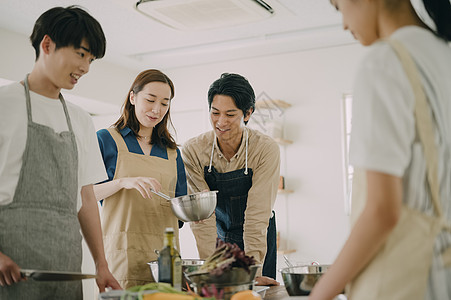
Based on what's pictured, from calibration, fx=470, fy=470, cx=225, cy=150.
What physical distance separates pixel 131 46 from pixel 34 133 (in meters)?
3.67

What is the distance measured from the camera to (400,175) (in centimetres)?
90

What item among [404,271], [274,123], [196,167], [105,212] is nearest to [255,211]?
[196,167]

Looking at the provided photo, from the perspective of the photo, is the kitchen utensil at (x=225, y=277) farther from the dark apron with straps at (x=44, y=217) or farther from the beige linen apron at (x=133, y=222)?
the beige linen apron at (x=133, y=222)

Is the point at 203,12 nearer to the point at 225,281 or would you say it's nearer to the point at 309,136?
the point at 309,136

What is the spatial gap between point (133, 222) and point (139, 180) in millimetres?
259

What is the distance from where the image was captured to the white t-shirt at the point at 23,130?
141cm

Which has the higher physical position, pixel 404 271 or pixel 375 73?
pixel 375 73

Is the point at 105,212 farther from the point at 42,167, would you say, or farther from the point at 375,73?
the point at 375,73

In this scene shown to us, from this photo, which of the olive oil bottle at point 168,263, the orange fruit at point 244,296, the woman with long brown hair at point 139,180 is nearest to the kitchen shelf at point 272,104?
the woman with long brown hair at point 139,180

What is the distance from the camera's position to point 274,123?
16.2 feet

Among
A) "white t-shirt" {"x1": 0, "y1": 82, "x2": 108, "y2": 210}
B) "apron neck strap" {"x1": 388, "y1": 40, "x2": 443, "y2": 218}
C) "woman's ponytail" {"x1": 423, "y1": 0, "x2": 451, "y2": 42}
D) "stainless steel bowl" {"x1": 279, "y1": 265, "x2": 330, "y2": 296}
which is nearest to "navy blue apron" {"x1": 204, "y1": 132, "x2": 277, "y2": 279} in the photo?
"white t-shirt" {"x1": 0, "y1": 82, "x2": 108, "y2": 210}

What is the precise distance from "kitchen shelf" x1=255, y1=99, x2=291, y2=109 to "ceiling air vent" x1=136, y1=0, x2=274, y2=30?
1303 mm

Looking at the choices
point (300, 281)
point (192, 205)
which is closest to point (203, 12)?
point (192, 205)

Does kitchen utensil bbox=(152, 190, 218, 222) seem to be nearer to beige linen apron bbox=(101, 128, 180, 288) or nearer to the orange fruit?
beige linen apron bbox=(101, 128, 180, 288)
